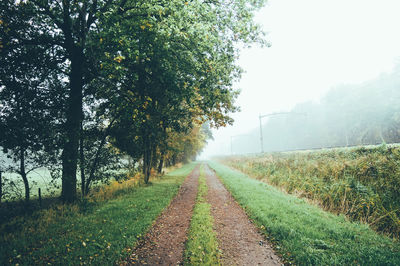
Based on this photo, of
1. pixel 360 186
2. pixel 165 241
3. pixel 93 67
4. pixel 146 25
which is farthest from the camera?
pixel 93 67

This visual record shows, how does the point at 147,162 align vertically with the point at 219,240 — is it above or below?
above

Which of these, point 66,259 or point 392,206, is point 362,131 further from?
point 66,259

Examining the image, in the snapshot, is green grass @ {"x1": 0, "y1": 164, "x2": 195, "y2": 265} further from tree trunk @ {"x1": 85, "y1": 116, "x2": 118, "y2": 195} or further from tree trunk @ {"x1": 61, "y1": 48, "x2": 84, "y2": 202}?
tree trunk @ {"x1": 85, "y1": 116, "x2": 118, "y2": 195}

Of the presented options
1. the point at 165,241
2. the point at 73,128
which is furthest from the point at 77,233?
the point at 73,128

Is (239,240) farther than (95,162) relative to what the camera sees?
No

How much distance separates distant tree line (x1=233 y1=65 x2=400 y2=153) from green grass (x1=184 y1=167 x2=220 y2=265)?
29901 millimetres

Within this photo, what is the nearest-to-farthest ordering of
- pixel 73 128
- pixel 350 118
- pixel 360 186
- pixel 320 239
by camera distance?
pixel 320 239 → pixel 360 186 → pixel 73 128 → pixel 350 118

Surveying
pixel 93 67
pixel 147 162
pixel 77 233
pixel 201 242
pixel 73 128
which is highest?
pixel 93 67

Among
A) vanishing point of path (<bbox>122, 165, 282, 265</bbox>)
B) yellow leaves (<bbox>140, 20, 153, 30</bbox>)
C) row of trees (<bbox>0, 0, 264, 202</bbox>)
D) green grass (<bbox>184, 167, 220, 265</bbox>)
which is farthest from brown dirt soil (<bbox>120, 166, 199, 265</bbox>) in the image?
yellow leaves (<bbox>140, 20, 153, 30</bbox>)

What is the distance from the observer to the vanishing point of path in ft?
15.6

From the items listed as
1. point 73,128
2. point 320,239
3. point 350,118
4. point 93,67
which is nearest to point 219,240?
point 320,239

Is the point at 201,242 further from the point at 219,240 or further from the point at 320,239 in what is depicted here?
the point at 320,239

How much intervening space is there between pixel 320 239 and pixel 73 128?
960cm

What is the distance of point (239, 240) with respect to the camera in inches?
227
